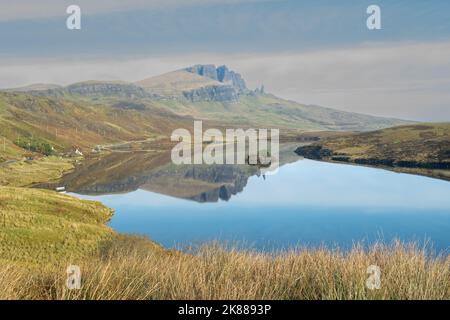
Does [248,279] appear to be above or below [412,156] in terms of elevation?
above

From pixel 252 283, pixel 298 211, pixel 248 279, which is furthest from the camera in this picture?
pixel 298 211

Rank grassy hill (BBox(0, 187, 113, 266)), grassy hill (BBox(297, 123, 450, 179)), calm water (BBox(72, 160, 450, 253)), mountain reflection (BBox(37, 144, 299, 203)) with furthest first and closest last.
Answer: grassy hill (BBox(297, 123, 450, 179))
mountain reflection (BBox(37, 144, 299, 203))
calm water (BBox(72, 160, 450, 253))
grassy hill (BBox(0, 187, 113, 266))

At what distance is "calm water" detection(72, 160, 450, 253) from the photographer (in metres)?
62.1

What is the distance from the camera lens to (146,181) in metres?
128

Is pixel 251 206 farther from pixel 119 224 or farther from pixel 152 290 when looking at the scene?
pixel 152 290

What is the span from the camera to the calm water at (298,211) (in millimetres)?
62125

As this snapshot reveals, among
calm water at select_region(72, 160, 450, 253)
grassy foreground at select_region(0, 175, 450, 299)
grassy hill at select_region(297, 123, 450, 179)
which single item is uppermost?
grassy foreground at select_region(0, 175, 450, 299)

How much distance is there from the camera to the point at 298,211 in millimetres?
82375

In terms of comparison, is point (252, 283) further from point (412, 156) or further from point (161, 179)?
point (412, 156)

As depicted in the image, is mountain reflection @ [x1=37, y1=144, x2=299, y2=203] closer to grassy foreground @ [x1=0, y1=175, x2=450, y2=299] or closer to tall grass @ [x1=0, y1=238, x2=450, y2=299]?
grassy foreground @ [x1=0, y1=175, x2=450, y2=299]

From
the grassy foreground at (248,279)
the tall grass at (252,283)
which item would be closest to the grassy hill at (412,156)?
the grassy foreground at (248,279)

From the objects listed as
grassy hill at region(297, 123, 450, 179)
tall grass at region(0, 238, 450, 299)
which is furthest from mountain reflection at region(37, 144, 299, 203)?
tall grass at region(0, 238, 450, 299)

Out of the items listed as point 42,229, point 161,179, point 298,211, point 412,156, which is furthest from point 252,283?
point 412,156
